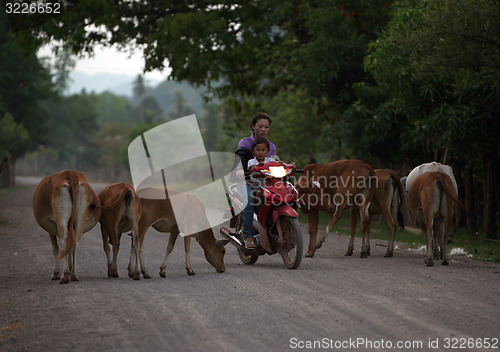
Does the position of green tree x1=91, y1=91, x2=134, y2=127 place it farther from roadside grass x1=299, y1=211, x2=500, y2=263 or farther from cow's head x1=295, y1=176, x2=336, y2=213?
cow's head x1=295, y1=176, x2=336, y2=213

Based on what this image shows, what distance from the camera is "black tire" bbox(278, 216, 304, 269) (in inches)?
378

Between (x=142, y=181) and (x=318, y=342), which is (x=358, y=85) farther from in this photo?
(x=318, y=342)

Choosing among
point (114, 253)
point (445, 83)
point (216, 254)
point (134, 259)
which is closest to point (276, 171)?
point (216, 254)

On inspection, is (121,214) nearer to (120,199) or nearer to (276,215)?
(120,199)

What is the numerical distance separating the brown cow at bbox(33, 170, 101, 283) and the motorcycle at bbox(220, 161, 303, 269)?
87.5 inches

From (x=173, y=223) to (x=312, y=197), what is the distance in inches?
110

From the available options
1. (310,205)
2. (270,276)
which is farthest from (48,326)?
(310,205)

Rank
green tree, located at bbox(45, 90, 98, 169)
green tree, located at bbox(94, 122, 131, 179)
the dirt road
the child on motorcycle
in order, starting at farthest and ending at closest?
green tree, located at bbox(94, 122, 131, 179) < green tree, located at bbox(45, 90, 98, 169) < the child on motorcycle < the dirt road

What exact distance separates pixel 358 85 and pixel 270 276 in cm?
1040

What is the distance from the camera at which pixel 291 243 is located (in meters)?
9.88

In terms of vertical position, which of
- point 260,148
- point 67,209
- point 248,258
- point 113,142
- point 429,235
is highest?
point 113,142

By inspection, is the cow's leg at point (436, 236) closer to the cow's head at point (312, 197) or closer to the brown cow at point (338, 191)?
the brown cow at point (338, 191)

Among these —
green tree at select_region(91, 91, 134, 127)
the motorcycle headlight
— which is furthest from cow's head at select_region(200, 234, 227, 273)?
green tree at select_region(91, 91, 134, 127)

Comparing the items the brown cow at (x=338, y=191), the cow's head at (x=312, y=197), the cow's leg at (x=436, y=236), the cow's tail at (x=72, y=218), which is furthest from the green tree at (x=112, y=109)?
the cow's tail at (x=72, y=218)
